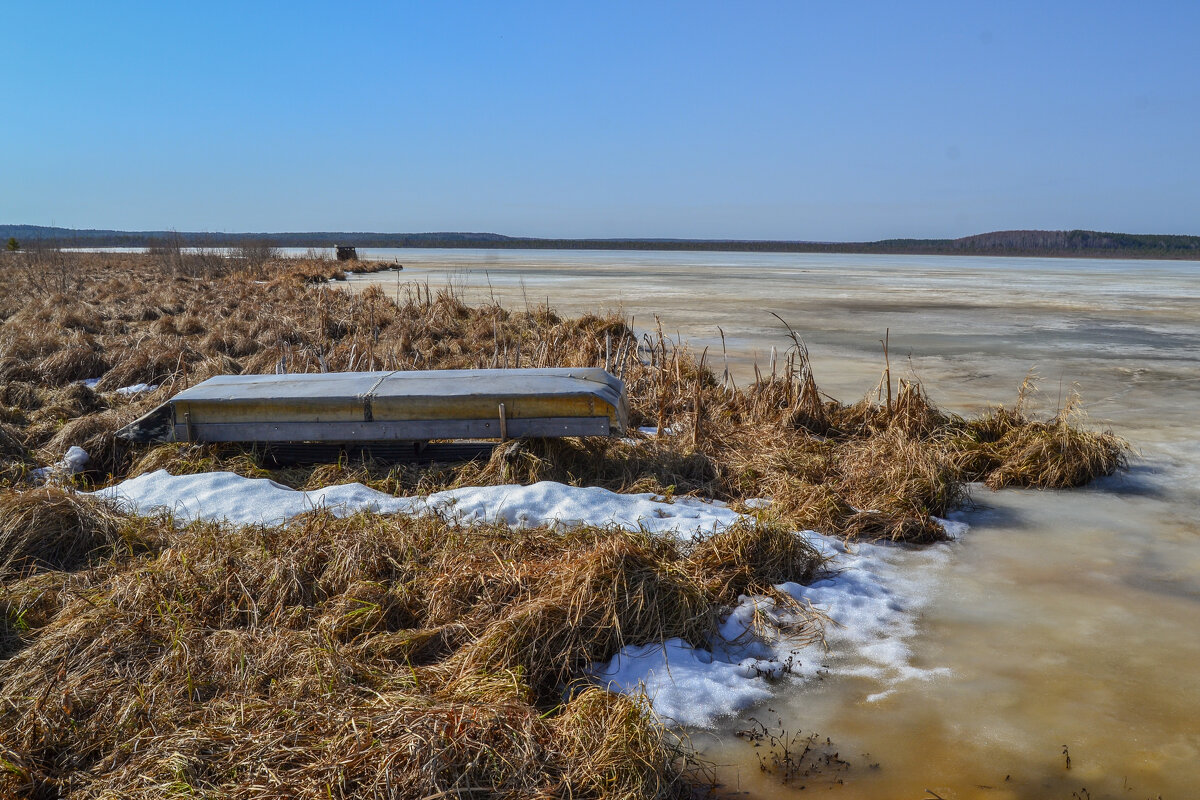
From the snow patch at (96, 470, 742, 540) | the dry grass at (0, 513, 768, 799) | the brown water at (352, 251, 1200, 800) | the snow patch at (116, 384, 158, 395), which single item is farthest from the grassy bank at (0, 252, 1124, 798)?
the snow patch at (116, 384, 158, 395)

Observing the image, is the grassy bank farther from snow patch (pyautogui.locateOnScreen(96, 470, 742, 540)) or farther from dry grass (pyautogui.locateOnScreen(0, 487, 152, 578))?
snow patch (pyautogui.locateOnScreen(96, 470, 742, 540))

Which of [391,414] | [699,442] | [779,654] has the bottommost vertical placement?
[779,654]

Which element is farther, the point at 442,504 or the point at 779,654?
the point at 442,504

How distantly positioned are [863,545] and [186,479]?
14.4 ft

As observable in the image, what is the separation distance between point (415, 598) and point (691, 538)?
1.63 meters

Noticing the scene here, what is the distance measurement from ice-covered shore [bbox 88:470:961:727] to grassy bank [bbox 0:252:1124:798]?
16cm

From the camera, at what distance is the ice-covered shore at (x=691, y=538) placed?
12.0 ft

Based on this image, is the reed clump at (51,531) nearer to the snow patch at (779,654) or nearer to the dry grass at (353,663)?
the dry grass at (353,663)

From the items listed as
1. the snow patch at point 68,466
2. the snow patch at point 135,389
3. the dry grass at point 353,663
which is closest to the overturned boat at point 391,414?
the snow patch at point 68,466

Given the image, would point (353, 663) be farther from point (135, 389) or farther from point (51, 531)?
point (135, 389)

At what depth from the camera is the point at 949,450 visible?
6840 mm

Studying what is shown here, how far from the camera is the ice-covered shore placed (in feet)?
12.0

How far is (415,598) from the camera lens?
4.11m

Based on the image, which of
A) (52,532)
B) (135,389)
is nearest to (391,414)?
(52,532)
